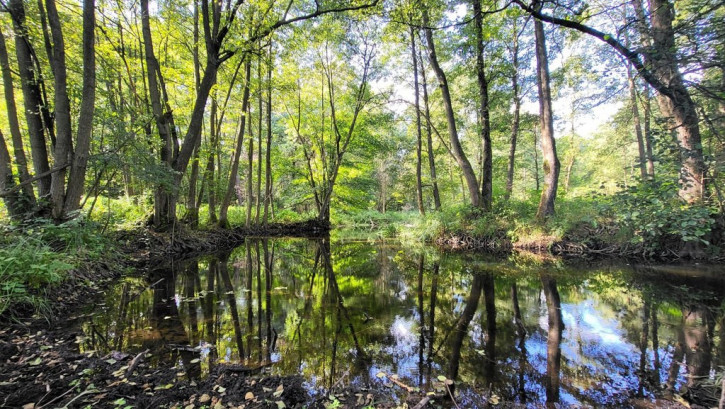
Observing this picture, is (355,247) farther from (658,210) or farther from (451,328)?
(658,210)

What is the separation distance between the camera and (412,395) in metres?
2.34

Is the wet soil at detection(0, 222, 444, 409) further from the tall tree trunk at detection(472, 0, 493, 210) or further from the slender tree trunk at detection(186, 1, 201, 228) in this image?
the tall tree trunk at detection(472, 0, 493, 210)

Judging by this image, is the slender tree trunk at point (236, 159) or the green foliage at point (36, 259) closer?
the green foliage at point (36, 259)

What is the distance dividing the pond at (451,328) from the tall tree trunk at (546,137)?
9.86 ft

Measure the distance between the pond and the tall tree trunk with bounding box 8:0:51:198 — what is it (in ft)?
10.2

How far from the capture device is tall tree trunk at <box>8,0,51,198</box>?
6.06 meters

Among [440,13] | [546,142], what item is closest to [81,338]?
[546,142]

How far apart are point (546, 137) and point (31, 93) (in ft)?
44.0

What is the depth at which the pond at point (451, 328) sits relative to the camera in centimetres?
271

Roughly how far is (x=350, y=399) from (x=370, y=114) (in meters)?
18.2

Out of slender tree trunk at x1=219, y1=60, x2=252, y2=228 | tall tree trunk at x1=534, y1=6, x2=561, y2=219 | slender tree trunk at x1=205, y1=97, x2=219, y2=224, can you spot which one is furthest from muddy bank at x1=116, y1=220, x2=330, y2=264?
tall tree trunk at x1=534, y1=6, x2=561, y2=219

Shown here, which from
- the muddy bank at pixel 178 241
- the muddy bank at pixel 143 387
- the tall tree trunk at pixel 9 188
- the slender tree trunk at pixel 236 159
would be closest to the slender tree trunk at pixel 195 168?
the muddy bank at pixel 178 241

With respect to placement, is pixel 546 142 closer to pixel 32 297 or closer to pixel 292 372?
pixel 292 372

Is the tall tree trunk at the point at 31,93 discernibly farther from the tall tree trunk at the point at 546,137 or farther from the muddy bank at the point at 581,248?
the tall tree trunk at the point at 546,137
